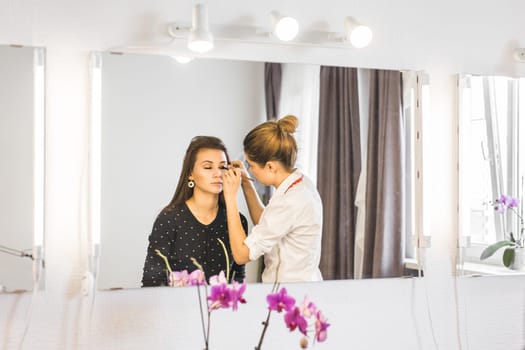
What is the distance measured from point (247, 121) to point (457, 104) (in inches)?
25.9

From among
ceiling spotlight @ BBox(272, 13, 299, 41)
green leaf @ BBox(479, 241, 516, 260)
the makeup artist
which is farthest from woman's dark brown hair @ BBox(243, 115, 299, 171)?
green leaf @ BBox(479, 241, 516, 260)

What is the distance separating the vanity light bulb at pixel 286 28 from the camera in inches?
67.8

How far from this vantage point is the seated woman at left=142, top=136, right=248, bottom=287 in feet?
5.60

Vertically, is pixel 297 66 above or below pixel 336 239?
above

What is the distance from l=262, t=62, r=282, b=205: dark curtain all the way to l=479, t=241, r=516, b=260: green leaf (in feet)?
2.27

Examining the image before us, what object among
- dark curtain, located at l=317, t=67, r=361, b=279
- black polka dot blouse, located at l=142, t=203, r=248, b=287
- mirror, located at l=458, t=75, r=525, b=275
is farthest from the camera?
mirror, located at l=458, t=75, r=525, b=275

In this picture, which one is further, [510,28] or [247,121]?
[510,28]

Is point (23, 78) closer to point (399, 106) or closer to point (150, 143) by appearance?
point (150, 143)

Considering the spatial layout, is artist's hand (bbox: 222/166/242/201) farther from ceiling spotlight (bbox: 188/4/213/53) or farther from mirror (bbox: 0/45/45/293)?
mirror (bbox: 0/45/45/293)

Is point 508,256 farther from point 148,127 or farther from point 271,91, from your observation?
point 148,127

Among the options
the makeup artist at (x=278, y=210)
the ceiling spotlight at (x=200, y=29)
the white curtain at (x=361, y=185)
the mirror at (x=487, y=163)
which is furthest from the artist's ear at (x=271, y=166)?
the mirror at (x=487, y=163)

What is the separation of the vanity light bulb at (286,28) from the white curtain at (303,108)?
99 millimetres

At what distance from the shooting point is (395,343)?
1.92 m

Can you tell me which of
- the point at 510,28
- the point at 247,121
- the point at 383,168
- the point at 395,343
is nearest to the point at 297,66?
the point at 247,121
